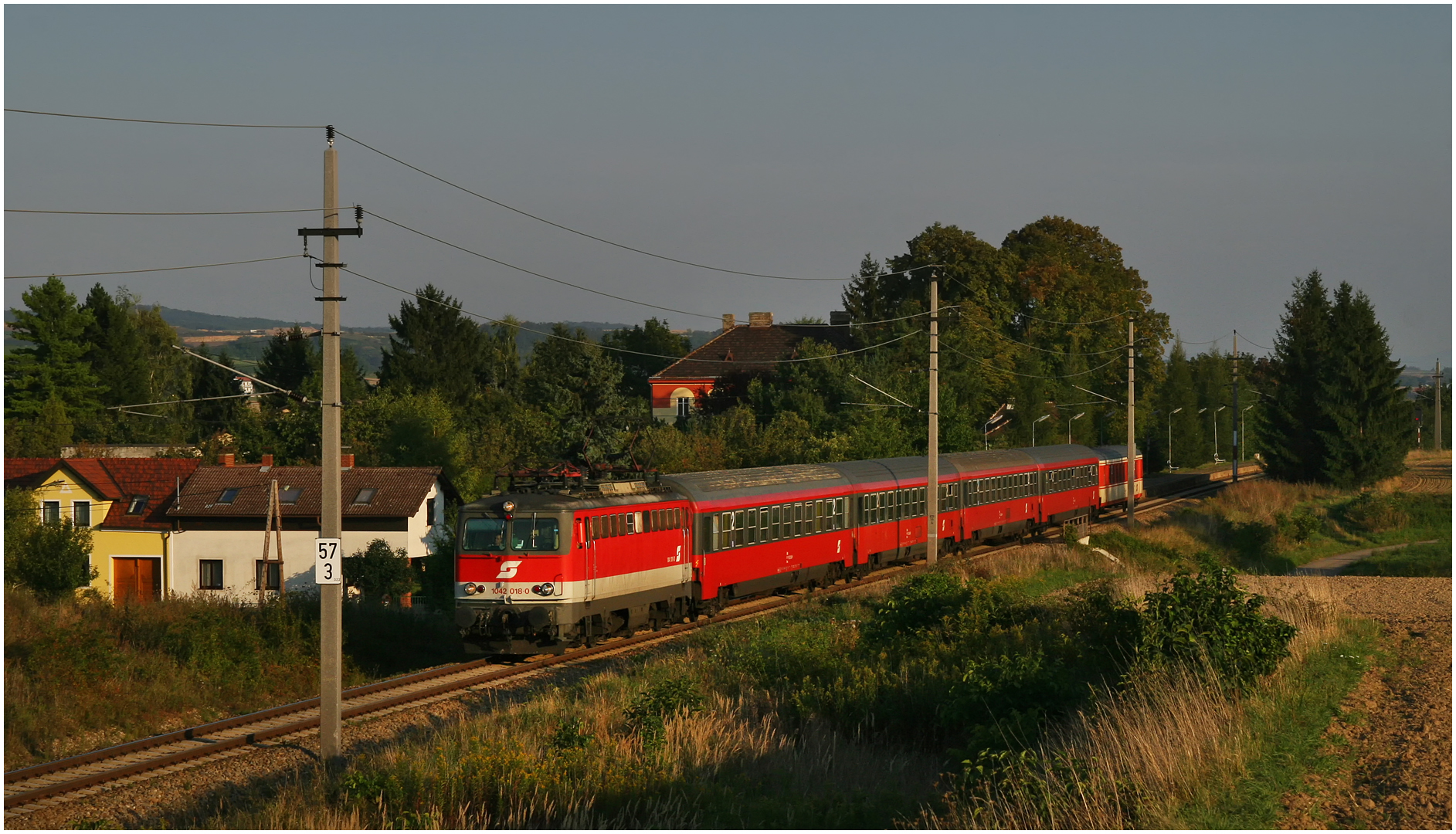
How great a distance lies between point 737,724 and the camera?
15539mm

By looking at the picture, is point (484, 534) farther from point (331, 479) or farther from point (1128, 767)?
point (1128, 767)

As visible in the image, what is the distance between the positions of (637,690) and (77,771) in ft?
22.5

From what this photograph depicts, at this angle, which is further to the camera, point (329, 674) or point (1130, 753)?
point (329, 674)

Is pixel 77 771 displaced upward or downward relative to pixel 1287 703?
downward

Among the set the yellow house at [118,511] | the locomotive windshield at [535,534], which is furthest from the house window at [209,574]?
the locomotive windshield at [535,534]

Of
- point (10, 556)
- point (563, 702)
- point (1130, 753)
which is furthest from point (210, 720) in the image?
point (10, 556)

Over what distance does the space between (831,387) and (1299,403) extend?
2173 cm

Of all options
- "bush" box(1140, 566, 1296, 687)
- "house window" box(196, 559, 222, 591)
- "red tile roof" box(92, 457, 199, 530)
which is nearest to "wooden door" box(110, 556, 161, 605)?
"red tile roof" box(92, 457, 199, 530)

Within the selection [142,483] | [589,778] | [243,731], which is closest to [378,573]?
[142,483]

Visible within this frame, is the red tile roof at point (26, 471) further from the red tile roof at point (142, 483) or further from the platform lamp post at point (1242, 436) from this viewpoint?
the platform lamp post at point (1242, 436)

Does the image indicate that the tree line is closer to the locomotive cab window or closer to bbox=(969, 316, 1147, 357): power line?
bbox=(969, 316, 1147, 357): power line

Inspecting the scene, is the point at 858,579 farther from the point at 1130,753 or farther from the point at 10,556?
the point at 10,556

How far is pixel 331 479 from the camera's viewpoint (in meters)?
15.8

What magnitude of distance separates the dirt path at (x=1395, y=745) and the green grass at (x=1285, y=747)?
13cm
